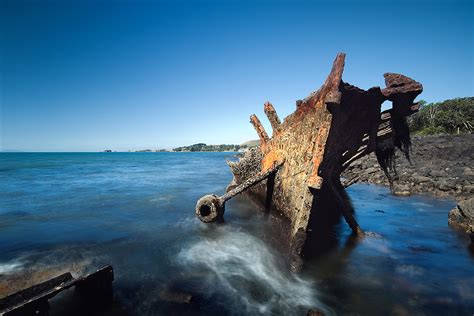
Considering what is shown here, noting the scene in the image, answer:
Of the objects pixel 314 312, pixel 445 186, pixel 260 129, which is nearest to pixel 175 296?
pixel 314 312

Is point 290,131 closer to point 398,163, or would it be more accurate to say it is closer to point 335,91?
point 335,91

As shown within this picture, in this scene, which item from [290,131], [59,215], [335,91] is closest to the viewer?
[335,91]

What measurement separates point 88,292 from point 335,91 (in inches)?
223

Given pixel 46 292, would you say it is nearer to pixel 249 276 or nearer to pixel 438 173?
pixel 249 276

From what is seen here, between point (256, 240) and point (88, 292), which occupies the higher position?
point (88, 292)

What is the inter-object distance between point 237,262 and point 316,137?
3.61 metres

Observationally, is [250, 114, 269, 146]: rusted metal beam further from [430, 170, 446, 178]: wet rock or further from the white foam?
[430, 170, 446, 178]: wet rock

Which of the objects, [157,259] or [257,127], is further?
[257,127]

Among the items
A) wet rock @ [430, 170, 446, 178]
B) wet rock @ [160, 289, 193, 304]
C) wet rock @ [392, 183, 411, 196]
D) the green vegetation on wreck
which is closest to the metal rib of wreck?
wet rock @ [160, 289, 193, 304]

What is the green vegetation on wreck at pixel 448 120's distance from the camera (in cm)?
3512

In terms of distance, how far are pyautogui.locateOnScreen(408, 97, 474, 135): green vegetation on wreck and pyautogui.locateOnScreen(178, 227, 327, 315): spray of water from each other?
115 feet

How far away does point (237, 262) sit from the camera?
6.38 meters

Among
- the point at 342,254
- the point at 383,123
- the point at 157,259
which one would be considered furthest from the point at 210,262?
the point at 383,123

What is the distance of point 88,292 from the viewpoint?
4.11 meters
